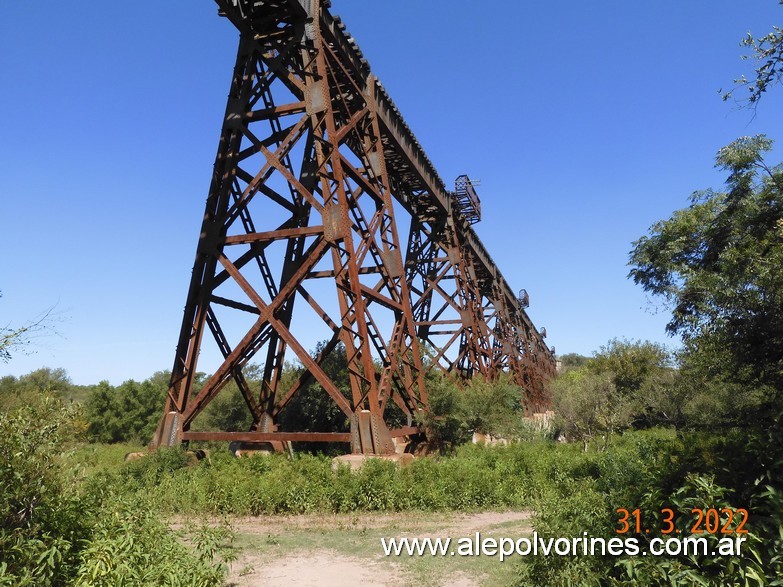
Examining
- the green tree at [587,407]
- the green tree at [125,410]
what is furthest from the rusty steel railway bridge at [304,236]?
the green tree at [125,410]

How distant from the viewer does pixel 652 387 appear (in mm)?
24328

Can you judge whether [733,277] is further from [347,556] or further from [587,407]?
[587,407]

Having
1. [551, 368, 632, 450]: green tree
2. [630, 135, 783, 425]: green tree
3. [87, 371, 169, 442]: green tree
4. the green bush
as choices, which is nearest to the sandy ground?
the green bush

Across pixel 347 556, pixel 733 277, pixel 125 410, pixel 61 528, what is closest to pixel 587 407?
pixel 733 277

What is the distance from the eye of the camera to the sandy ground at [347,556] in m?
4.43

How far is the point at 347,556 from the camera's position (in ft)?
16.9

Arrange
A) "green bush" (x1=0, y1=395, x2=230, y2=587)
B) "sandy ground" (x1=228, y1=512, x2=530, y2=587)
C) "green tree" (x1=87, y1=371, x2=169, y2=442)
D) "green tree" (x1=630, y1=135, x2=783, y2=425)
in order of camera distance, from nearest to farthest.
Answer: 1. "green bush" (x1=0, y1=395, x2=230, y2=587)
2. "sandy ground" (x1=228, y1=512, x2=530, y2=587)
3. "green tree" (x1=630, y1=135, x2=783, y2=425)
4. "green tree" (x1=87, y1=371, x2=169, y2=442)

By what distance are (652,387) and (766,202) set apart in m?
13.6

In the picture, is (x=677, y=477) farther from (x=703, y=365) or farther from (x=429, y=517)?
(x=703, y=365)

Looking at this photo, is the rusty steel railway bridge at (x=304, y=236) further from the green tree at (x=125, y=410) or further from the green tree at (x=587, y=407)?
the green tree at (x=125, y=410)

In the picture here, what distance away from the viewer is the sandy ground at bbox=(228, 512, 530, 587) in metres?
A: 4.43

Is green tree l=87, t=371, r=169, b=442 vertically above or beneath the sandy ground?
above

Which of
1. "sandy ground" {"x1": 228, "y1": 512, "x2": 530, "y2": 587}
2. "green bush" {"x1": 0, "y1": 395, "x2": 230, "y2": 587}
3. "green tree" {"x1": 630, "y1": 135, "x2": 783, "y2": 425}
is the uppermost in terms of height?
"green tree" {"x1": 630, "y1": 135, "x2": 783, "y2": 425}

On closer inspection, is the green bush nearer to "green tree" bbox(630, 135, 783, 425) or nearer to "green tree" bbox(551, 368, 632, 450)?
"green tree" bbox(630, 135, 783, 425)
